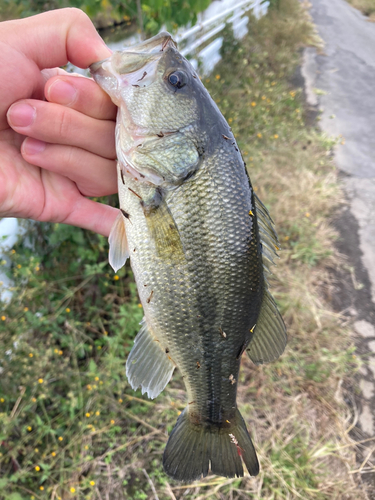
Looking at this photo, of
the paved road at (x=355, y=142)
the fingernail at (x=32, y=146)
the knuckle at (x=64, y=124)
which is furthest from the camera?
the paved road at (x=355, y=142)

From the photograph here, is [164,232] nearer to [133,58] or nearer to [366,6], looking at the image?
[133,58]

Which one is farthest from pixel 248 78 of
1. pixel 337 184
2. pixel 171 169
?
pixel 171 169

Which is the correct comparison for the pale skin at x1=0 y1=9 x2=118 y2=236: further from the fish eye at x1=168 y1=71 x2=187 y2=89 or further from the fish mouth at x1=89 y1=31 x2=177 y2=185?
the fish eye at x1=168 y1=71 x2=187 y2=89

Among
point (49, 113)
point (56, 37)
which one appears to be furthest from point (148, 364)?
point (56, 37)

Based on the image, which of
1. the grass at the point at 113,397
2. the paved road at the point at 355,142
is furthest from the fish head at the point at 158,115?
the paved road at the point at 355,142

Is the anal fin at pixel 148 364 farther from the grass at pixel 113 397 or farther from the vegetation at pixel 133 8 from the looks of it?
the vegetation at pixel 133 8

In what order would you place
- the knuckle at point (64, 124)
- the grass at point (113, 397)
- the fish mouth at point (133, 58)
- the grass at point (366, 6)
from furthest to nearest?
1. the grass at point (366, 6)
2. the grass at point (113, 397)
3. the knuckle at point (64, 124)
4. the fish mouth at point (133, 58)

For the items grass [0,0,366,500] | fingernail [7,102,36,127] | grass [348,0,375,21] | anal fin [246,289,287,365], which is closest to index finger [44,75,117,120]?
fingernail [7,102,36,127]
